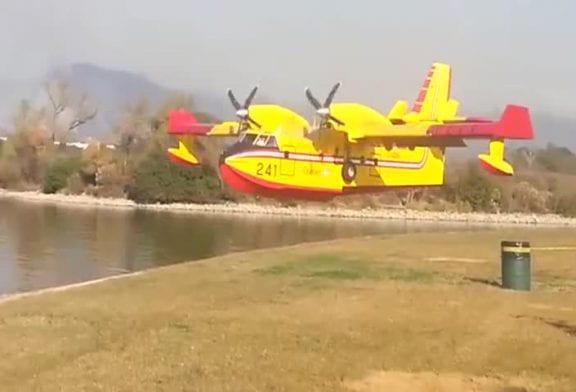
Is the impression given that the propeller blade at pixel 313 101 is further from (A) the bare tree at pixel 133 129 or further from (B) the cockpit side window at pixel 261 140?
(A) the bare tree at pixel 133 129

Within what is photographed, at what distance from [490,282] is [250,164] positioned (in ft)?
19.9

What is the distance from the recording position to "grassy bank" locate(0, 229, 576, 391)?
38.8 feet

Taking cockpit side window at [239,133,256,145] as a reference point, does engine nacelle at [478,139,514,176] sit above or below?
below

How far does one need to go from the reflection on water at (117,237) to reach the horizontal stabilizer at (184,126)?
1123 cm

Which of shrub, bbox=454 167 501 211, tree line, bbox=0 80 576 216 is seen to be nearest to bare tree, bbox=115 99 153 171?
tree line, bbox=0 80 576 216

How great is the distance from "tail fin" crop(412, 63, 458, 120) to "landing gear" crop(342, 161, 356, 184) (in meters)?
2.93

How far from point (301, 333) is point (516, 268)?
7.06m

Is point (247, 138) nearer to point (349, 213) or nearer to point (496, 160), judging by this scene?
point (496, 160)

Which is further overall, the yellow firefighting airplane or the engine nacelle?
the yellow firefighting airplane

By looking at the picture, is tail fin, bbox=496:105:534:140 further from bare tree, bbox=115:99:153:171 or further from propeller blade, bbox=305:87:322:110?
bare tree, bbox=115:99:153:171

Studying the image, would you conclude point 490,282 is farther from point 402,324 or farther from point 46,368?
point 46,368

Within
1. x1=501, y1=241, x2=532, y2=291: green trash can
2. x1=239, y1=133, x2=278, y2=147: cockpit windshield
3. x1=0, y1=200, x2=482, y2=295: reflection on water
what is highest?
x1=239, y1=133, x2=278, y2=147: cockpit windshield

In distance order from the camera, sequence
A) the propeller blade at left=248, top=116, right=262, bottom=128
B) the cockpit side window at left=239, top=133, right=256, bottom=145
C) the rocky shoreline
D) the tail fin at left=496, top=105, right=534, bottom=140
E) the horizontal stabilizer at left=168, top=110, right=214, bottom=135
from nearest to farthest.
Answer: the tail fin at left=496, top=105, right=534, bottom=140, the cockpit side window at left=239, top=133, right=256, bottom=145, the propeller blade at left=248, top=116, right=262, bottom=128, the horizontal stabilizer at left=168, top=110, right=214, bottom=135, the rocky shoreline

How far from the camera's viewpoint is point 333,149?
2098cm
